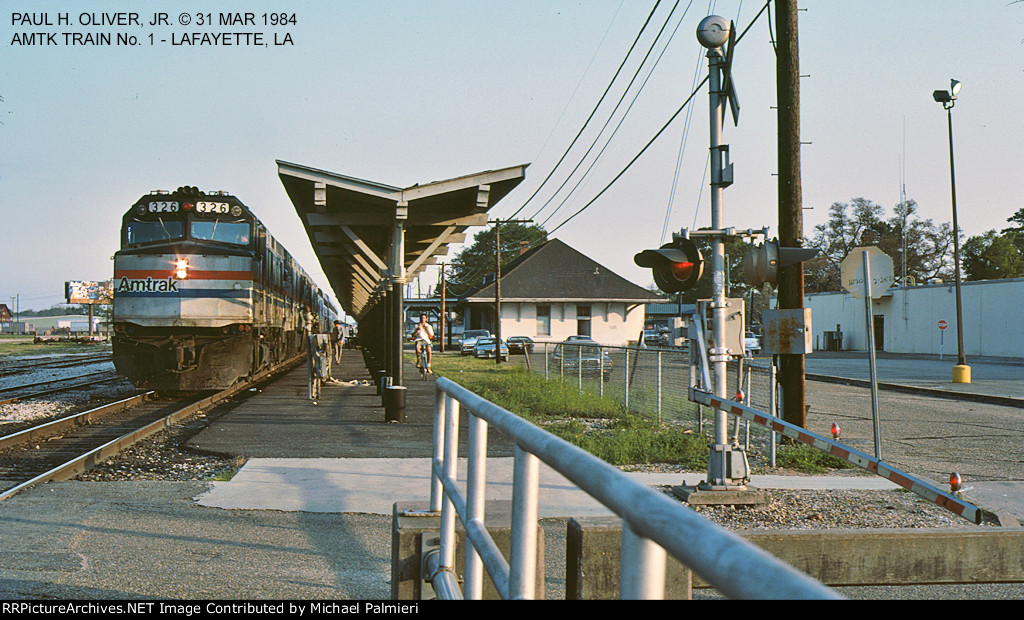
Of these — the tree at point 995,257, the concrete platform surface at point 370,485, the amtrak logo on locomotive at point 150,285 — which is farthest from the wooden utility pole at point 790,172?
the tree at point 995,257

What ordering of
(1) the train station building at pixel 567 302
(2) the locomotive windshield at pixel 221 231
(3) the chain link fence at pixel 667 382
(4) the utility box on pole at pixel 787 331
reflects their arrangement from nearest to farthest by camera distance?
(4) the utility box on pole at pixel 787 331
(3) the chain link fence at pixel 667 382
(2) the locomotive windshield at pixel 221 231
(1) the train station building at pixel 567 302

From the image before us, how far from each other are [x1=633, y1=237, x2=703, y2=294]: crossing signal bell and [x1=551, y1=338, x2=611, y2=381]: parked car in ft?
31.7

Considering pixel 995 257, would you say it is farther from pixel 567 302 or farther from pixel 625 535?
→ pixel 625 535

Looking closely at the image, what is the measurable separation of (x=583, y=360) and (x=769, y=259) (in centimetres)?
1152

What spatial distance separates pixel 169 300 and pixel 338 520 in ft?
38.0

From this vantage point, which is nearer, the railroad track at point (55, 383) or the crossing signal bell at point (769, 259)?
the crossing signal bell at point (769, 259)

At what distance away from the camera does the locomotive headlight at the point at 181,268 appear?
1761cm

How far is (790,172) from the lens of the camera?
1259 cm

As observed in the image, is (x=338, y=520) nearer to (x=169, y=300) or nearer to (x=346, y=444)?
(x=346, y=444)

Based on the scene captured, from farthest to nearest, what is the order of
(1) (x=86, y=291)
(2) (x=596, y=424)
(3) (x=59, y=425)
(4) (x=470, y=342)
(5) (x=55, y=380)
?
(1) (x=86, y=291) → (4) (x=470, y=342) → (5) (x=55, y=380) → (2) (x=596, y=424) → (3) (x=59, y=425)

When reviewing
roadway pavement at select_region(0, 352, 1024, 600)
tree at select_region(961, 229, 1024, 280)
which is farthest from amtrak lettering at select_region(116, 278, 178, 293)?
tree at select_region(961, 229, 1024, 280)

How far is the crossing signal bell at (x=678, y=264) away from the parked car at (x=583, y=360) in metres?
9.67

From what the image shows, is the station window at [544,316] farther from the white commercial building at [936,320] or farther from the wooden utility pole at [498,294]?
the white commercial building at [936,320]

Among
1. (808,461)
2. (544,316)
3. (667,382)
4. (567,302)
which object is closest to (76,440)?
(667,382)
